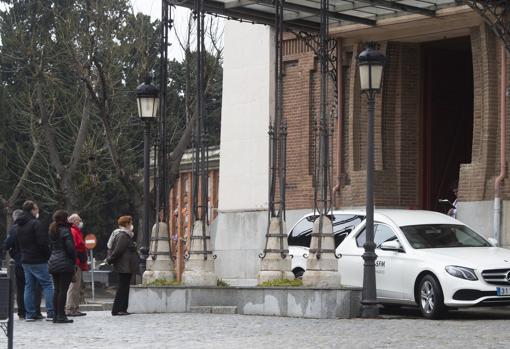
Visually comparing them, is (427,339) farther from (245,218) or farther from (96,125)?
(96,125)

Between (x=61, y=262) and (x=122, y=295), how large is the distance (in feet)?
6.80

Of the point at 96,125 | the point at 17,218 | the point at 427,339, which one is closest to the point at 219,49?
the point at 96,125

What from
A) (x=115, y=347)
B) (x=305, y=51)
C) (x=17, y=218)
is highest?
(x=305, y=51)

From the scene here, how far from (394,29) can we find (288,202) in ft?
16.0

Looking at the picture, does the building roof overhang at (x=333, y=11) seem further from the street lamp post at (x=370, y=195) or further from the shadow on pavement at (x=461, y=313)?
the shadow on pavement at (x=461, y=313)

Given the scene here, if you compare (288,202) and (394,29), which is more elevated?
(394,29)

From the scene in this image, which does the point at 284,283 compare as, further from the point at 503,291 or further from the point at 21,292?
the point at 21,292

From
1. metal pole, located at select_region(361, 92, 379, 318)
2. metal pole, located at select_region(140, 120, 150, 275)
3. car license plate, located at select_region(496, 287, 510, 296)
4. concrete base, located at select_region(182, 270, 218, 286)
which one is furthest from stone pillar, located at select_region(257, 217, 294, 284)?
metal pole, located at select_region(140, 120, 150, 275)

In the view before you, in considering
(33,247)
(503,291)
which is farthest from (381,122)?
(33,247)

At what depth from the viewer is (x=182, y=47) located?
121ft

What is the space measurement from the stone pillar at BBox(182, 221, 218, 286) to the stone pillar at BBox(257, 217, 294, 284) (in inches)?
52.4

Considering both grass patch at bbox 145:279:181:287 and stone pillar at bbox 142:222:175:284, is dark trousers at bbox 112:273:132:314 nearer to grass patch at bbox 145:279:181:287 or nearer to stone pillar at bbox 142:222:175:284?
grass patch at bbox 145:279:181:287

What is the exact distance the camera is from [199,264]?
22.9 metres

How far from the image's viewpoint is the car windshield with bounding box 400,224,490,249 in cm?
2127
